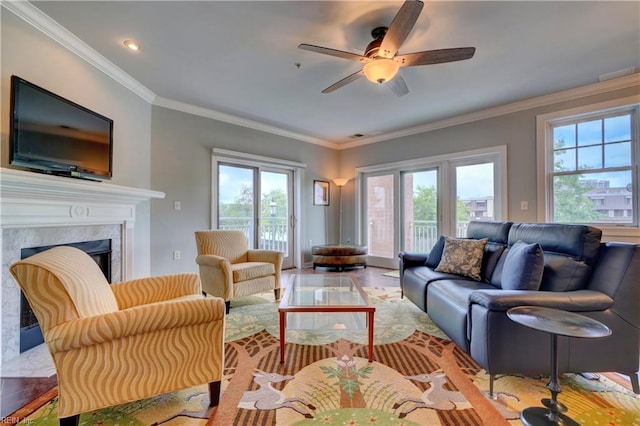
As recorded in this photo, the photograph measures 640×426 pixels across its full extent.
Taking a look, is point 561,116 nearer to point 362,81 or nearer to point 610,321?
point 362,81

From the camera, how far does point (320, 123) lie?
4672 mm

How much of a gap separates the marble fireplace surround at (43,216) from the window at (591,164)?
5067mm

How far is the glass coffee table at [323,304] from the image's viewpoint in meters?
1.99

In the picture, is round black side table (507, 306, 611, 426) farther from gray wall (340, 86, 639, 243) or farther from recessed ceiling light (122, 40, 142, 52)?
Answer: recessed ceiling light (122, 40, 142, 52)

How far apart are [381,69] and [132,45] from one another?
221cm

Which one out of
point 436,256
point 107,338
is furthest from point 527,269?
point 107,338

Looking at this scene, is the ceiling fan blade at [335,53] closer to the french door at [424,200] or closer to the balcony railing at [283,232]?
the french door at [424,200]

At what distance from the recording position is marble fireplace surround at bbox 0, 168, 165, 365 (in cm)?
193

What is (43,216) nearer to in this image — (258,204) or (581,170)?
(258,204)

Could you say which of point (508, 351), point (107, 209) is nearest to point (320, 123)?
point (107, 209)

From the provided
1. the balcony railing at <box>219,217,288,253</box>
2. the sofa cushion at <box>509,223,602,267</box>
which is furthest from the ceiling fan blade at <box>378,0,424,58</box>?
the balcony railing at <box>219,217,288,253</box>

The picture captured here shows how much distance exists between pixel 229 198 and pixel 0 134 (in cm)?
263

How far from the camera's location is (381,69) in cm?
216

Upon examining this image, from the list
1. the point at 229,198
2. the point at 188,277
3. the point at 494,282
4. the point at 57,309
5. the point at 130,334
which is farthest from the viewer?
the point at 229,198
